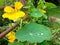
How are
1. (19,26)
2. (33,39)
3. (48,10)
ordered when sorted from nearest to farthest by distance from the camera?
(33,39) → (19,26) → (48,10)

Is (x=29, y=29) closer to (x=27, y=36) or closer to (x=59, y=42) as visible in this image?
(x=27, y=36)

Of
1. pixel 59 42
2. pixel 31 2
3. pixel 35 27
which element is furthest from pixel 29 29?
pixel 59 42

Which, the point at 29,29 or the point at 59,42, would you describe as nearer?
the point at 29,29

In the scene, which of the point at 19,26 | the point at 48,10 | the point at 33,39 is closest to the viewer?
the point at 33,39

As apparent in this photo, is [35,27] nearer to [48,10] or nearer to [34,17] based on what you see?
[34,17]

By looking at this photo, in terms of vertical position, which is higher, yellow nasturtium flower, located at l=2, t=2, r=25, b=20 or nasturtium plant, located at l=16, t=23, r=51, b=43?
yellow nasturtium flower, located at l=2, t=2, r=25, b=20

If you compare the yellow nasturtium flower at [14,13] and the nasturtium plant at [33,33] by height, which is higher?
the yellow nasturtium flower at [14,13]

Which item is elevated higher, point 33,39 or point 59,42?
point 33,39
